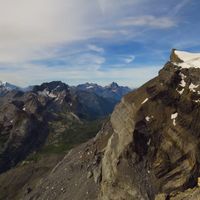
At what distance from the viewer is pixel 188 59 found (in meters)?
101

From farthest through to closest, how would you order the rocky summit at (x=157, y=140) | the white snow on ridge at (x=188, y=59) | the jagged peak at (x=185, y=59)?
1. the jagged peak at (x=185, y=59)
2. the white snow on ridge at (x=188, y=59)
3. the rocky summit at (x=157, y=140)

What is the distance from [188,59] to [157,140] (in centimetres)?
2736

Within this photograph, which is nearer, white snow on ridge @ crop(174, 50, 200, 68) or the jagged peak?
white snow on ridge @ crop(174, 50, 200, 68)

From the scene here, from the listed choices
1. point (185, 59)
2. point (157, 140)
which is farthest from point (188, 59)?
point (157, 140)

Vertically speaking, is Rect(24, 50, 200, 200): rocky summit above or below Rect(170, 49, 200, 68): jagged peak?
below

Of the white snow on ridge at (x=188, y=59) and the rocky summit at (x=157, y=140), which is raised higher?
the white snow on ridge at (x=188, y=59)

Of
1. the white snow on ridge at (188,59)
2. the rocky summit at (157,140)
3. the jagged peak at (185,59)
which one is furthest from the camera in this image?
the jagged peak at (185,59)

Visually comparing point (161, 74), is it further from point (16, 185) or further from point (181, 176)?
point (16, 185)

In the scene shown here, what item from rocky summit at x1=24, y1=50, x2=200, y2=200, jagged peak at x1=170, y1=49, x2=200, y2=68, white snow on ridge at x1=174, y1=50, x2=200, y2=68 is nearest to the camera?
rocky summit at x1=24, y1=50, x2=200, y2=200

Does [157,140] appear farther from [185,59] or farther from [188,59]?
[185,59]

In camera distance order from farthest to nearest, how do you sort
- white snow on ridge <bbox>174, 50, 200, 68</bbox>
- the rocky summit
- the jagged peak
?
the jagged peak → white snow on ridge <bbox>174, 50, 200, 68</bbox> → the rocky summit

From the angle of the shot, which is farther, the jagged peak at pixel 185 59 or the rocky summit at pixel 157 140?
the jagged peak at pixel 185 59

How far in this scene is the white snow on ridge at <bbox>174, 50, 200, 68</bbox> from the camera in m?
93.3

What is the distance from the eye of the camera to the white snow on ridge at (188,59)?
93338 mm
